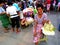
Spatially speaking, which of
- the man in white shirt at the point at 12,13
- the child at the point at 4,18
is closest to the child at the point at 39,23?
the man in white shirt at the point at 12,13

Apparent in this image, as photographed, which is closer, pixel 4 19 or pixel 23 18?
pixel 4 19

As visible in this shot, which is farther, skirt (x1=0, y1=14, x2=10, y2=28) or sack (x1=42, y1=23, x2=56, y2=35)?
skirt (x1=0, y1=14, x2=10, y2=28)

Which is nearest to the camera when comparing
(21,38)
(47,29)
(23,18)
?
(47,29)

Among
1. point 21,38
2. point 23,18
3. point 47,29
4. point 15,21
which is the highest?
point 47,29

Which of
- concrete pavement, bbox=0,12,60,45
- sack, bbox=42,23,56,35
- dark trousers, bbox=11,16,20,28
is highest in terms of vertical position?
sack, bbox=42,23,56,35

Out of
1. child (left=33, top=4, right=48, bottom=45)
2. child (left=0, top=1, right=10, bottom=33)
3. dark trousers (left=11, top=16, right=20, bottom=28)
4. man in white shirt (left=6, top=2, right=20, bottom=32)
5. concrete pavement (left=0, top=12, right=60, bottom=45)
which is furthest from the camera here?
child (left=0, top=1, right=10, bottom=33)

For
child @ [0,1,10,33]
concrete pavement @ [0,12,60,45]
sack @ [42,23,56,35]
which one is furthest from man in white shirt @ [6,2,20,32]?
sack @ [42,23,56,35]

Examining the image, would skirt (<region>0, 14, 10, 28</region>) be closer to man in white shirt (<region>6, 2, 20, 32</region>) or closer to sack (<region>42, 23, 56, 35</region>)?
man in white shirt (<region>6, 2, 20, 32</region>)

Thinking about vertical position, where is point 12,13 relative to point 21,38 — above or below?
above

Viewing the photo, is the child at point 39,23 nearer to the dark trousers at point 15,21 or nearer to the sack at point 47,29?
the sack at point 47,29

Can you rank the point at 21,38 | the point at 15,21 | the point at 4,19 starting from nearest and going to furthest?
1. the point at 21,38
2. the point at 15,21
3. the point at 4,19

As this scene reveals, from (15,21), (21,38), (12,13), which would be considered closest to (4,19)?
(15,21)

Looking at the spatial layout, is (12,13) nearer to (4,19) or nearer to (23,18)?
(4,19)

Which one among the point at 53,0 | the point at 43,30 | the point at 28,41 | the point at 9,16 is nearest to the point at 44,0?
the point at 53,0
